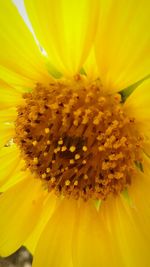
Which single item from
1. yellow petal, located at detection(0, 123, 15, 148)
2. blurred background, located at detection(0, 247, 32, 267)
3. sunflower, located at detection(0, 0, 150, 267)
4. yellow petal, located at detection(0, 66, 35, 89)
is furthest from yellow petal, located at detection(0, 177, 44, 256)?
blurred background, located at detection(0, 247, 32, 267)

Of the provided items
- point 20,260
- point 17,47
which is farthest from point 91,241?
point 20,260

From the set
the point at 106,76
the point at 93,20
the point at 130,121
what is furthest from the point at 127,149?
the point at 93,20

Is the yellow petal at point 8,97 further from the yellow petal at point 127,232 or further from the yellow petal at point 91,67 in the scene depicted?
the yellow petal at point 127,232

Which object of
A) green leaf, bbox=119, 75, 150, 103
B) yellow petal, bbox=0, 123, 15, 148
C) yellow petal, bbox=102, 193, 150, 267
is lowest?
yellow petal, bbox=102, 193, 150, 267

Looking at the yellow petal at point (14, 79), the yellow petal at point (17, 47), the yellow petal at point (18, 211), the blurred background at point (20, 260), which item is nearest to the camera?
the yellow petal at point (17, 47)

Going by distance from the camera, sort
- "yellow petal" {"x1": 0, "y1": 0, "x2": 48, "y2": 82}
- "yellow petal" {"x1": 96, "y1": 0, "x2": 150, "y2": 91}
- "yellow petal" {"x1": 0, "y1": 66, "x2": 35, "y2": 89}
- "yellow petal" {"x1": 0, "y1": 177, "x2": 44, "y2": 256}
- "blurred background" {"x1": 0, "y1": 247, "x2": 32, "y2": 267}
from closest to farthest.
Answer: "yellow petal" {"x1": 96, "y1": 0, "x2": 150, "y2": 91}, "yellow petal" {"x1": 0, "y1": 0, "x2": 48, "y2": 82}, "yellow petal" {"x1": 0, "y1": 66, "x2": 35, "y2": 89}, "yellow petal" {"x1": 0, "y1": 177, "x2": 44, "y2": 256}, "blurred background" {"x1": 0, "y1": 247, "x2": 32, "y2": 267}

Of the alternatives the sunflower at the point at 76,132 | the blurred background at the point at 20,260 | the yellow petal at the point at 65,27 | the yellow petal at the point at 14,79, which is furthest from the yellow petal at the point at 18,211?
the blurred background at the point at 20,260

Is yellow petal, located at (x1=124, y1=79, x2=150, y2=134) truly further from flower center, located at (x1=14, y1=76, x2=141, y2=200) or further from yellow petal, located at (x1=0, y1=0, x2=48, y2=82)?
yellow petal, located at (x1=0, y1=0, x2=48, y2=82)
